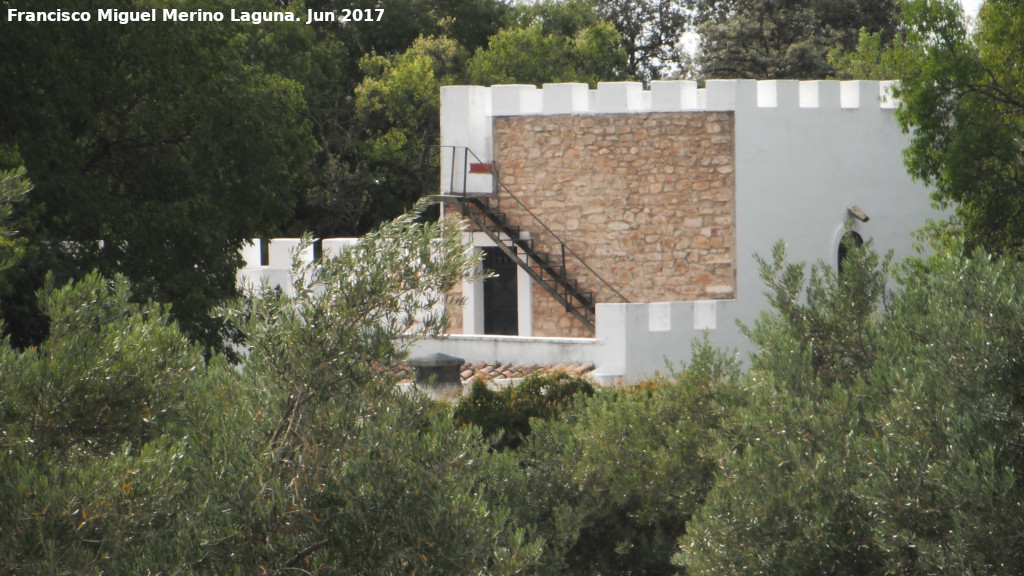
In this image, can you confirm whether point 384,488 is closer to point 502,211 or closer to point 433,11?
point 502,211

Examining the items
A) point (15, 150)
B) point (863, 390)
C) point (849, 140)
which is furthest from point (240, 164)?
A: point (863, 390)

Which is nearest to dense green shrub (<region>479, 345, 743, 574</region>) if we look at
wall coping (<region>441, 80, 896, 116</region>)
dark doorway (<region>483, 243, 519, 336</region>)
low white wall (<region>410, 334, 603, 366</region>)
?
low white wall (<region>410, 334, 603, 366</region>)

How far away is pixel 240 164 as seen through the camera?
14.3 m

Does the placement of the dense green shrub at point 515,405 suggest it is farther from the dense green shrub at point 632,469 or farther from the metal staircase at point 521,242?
the metal staircase at point 521,242

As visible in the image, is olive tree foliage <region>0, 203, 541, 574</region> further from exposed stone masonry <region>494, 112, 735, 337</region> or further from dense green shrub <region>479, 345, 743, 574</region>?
exposed stone masonry <region>494, 112, 735, 337</region>

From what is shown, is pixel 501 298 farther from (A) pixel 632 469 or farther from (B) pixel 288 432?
(B) pixel 288 432

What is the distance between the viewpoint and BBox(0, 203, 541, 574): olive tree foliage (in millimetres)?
3822

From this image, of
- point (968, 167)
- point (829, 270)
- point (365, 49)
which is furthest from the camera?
Answer: point (365, 49)

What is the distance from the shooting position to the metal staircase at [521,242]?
18.4m

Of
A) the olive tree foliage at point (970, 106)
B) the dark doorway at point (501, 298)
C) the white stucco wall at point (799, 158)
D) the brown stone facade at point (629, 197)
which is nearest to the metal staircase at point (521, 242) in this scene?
the brown stone facade at point (629, 197)

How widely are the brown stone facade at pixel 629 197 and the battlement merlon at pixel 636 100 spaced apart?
156 mm

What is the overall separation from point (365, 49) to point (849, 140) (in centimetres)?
1983

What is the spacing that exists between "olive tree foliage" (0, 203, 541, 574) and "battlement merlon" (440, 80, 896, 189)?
14.2m

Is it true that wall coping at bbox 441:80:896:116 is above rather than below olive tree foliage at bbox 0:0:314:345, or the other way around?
above
